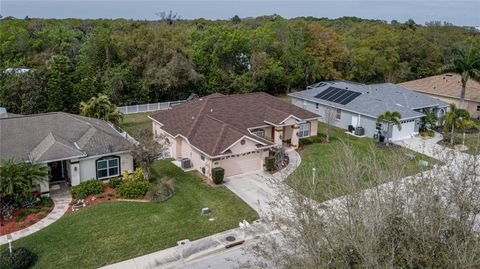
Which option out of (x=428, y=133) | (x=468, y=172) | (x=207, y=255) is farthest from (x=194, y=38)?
(x=468, y=172)

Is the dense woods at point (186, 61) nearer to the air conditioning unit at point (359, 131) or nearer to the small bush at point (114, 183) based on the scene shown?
the small bush at point (114, 183)

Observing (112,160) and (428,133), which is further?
(428,133)

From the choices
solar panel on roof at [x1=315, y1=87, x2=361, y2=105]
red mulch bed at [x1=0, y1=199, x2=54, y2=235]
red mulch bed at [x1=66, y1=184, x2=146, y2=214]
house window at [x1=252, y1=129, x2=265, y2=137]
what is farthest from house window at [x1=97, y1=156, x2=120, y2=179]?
solar panel on roof at [x1=315, y1=87, x2=361, y2=105]

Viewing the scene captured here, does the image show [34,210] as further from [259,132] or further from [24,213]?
[259,132]

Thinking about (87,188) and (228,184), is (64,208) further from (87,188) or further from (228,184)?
(228,184)

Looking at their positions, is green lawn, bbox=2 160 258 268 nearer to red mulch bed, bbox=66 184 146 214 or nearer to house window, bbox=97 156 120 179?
red mulch bed, bbox=66 184 146 214

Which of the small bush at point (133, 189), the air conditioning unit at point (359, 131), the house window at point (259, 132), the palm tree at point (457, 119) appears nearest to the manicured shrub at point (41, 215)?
the small bush at point (133, 189)
